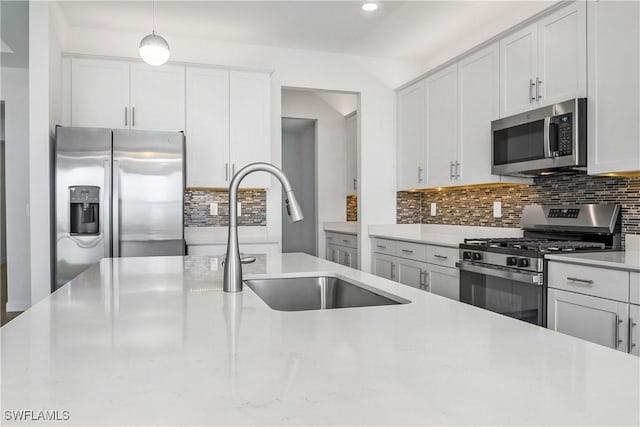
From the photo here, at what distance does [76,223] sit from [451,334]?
3.37 m

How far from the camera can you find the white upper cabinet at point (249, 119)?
4.41m

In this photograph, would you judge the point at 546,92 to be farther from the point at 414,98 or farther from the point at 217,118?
the point at 217,118

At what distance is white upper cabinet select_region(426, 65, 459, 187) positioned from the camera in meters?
4.12

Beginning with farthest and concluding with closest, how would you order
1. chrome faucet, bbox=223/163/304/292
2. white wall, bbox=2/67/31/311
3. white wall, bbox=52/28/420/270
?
white wall, bbox=2/67/31/311 → white wall, bbox=52/28/420/270 → chrome faucet, bbox=223/163/304/292

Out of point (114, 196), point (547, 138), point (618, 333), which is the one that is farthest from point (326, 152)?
point (618, 333)

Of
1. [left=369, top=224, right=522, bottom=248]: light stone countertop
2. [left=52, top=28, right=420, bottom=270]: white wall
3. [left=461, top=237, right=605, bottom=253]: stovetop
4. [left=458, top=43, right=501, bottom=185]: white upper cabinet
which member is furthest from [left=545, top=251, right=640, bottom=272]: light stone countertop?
[left=52, top=28, right=420, bottom=270]: white wall

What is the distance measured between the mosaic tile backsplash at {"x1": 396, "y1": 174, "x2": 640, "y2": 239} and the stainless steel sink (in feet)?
6.46

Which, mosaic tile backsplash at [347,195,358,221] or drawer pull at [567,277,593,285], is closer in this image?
drawer pull at [567,277,593,285]

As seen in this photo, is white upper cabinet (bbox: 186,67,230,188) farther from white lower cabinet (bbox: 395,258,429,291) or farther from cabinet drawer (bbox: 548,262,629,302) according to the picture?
cabinet drawer (bbox: 548,262,629,302)

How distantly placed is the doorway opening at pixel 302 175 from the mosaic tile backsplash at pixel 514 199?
5.58 ft

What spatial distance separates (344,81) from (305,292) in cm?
347

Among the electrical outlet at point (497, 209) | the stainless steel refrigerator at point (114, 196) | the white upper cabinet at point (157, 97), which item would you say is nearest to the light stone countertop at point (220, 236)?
the stainless steel refrigerator at point (114, 196)

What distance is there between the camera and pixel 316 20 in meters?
4.12

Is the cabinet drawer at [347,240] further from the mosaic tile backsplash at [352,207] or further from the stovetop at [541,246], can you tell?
the stovetop at [541,246]
